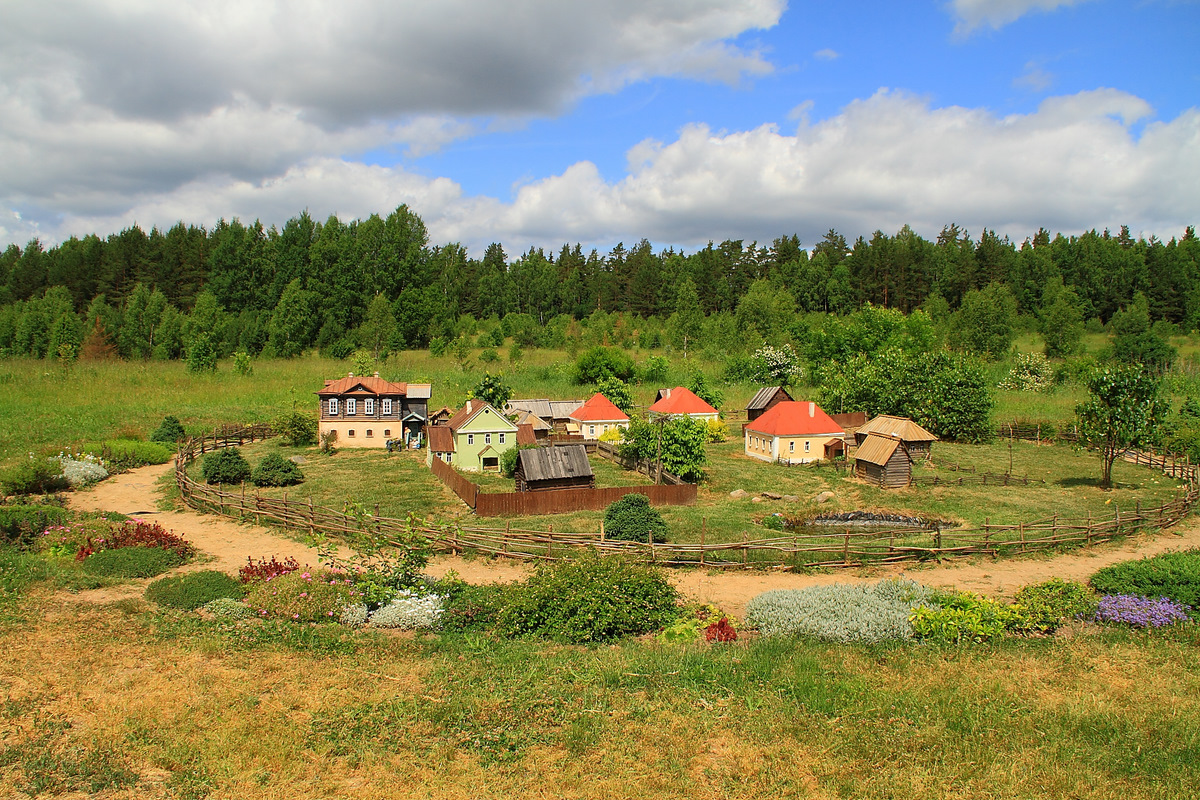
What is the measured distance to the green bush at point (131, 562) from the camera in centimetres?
2022

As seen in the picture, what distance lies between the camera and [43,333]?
2995 inches

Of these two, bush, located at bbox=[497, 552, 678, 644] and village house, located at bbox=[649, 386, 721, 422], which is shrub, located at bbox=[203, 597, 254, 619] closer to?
bush, located at bbox=[497, 552, 678, 644]

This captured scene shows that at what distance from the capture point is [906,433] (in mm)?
38844

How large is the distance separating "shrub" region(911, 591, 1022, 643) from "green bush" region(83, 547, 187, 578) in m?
20.3

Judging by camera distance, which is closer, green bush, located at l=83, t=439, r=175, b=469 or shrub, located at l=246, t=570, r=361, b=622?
shrub, located at l=246, t=570, r=361, b=622

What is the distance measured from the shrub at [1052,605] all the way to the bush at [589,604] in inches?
319

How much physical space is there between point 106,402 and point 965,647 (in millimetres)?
61108

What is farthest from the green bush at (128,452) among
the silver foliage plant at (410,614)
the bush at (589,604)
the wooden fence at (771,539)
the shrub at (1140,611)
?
the shrub at (1140,611)

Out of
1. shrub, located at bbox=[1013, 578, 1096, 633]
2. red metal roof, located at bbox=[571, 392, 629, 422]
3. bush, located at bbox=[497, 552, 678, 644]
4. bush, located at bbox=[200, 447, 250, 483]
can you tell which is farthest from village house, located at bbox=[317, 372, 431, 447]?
shrub, located at bbox=[1013, 578, 1096, 633]

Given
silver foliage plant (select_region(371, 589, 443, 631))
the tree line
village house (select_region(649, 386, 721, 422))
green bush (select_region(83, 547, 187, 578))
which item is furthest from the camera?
the tree line

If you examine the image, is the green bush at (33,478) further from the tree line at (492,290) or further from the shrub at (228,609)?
the tree line at (492,290)

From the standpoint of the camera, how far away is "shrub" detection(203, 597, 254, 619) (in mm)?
16609

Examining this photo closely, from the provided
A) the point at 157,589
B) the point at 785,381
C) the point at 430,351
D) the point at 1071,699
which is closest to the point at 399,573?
the point at 157,589

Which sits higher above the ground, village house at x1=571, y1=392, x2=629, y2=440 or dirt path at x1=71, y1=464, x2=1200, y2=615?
village house at x1=571, y1=392, x2=629, y2=440
